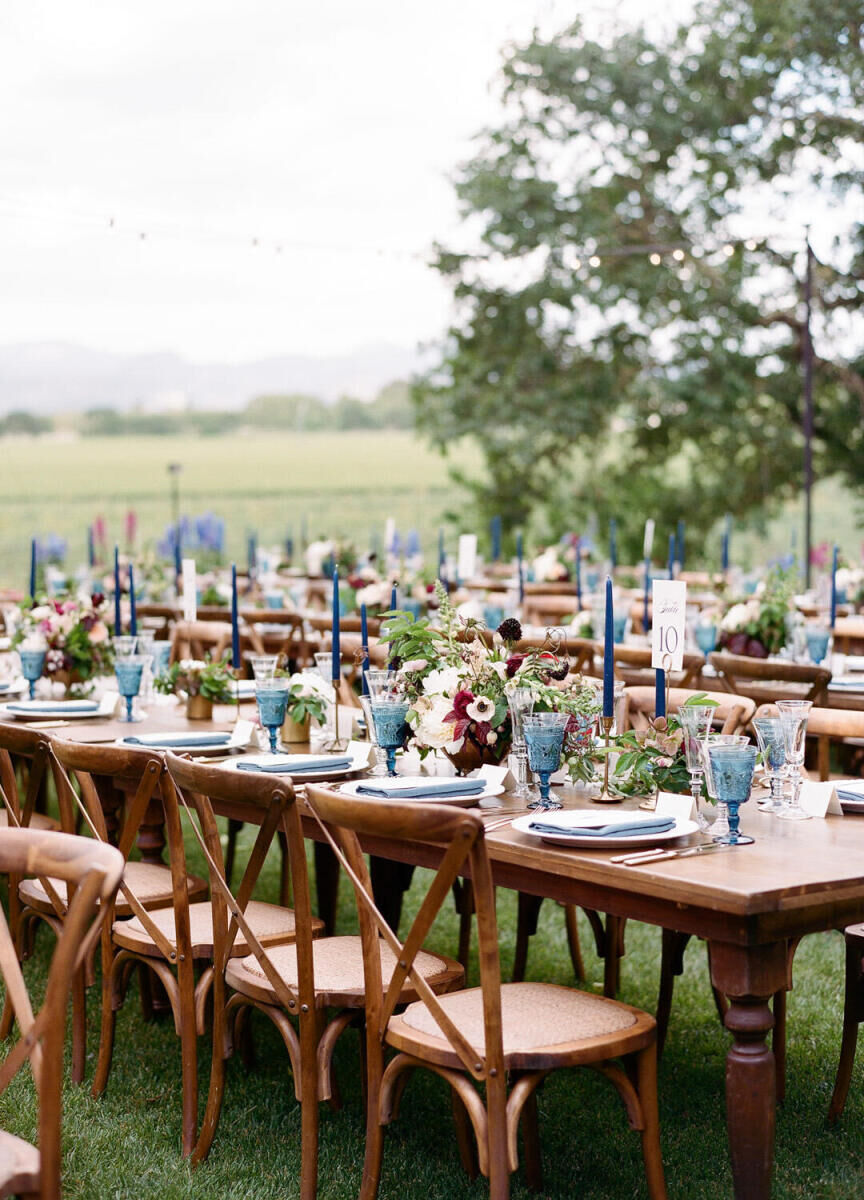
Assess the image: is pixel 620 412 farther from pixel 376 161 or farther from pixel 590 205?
pixel 376 161

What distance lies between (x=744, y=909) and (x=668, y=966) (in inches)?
53.1

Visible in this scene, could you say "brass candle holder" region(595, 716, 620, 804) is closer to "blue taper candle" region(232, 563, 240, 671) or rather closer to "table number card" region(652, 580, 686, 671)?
"table number card" region(652, 580, 686, 671)

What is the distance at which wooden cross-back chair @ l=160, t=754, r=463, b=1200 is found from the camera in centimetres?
276

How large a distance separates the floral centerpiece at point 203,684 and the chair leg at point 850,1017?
2.06 meters

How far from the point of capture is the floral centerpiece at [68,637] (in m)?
4.94

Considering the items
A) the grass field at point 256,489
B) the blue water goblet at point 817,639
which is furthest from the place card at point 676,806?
the grass field at point 256,489

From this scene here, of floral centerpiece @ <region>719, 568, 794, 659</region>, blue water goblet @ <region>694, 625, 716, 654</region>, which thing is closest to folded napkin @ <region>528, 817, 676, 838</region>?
floral centerpiece @ <region>719, 568, 794, 659</region>

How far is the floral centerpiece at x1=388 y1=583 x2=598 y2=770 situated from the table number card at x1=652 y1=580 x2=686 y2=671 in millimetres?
243

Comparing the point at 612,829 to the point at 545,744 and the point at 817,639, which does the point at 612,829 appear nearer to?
the point at 545,744

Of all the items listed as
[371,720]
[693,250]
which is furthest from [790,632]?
[693,250]

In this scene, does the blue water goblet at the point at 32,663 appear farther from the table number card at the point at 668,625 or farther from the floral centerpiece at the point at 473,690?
the table number card at the point at 668,625

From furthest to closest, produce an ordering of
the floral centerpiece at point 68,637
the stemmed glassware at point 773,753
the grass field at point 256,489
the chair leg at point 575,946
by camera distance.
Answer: the grass field at point 256,489, the floral centerpiece at point 68,637, the chair leg at point 575,946, the stemmed glassware at point 773,753

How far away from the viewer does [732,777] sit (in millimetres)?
2645

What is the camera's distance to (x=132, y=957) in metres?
3.40
